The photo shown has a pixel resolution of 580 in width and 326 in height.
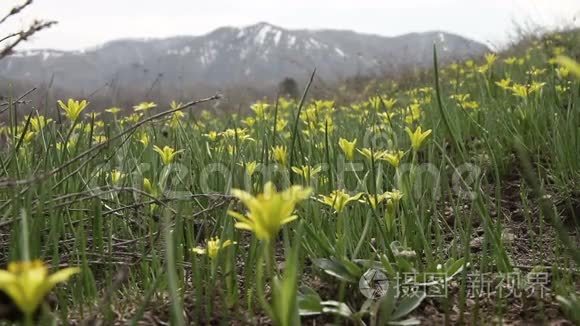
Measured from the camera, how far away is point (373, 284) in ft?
4.41

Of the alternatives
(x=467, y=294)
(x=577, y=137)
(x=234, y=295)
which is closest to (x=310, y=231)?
(x=234, y=295)

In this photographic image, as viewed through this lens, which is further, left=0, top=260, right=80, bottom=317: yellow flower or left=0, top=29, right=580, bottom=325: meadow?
left=0, top=29, right=580, bottom=325: meadow

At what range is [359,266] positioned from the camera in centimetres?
139

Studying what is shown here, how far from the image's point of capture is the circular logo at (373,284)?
126 centimetres

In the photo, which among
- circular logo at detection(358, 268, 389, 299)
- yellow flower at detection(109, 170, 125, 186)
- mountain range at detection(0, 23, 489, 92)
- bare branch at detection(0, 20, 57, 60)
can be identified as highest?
mountain range at detection(0, 23, 489, 92)

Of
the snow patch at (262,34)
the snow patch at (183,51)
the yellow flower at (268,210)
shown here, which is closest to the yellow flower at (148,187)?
the yellow flower at (268,210)

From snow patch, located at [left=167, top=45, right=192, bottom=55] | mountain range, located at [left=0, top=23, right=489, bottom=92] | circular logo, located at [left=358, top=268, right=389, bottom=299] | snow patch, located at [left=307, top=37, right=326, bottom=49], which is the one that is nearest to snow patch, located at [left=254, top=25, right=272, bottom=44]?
mountain range, located at [left=0, top=23, right=489, bottom=92]

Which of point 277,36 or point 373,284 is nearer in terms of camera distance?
point 373,284

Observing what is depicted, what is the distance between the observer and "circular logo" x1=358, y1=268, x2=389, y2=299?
1257mm

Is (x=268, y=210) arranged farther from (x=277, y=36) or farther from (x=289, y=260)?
(x=277, y=36)

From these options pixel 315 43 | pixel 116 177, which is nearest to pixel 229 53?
pixel 315 43

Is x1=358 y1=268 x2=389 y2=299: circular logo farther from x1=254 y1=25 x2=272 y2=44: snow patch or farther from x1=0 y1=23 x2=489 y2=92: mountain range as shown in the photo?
x1=254 y1=25 x2=272 y2=44: snow patch

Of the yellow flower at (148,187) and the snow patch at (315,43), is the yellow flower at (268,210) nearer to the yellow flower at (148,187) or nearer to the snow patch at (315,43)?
the yellow flower at (148,187)

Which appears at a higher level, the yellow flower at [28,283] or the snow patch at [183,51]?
the snow patch at [183,51]
